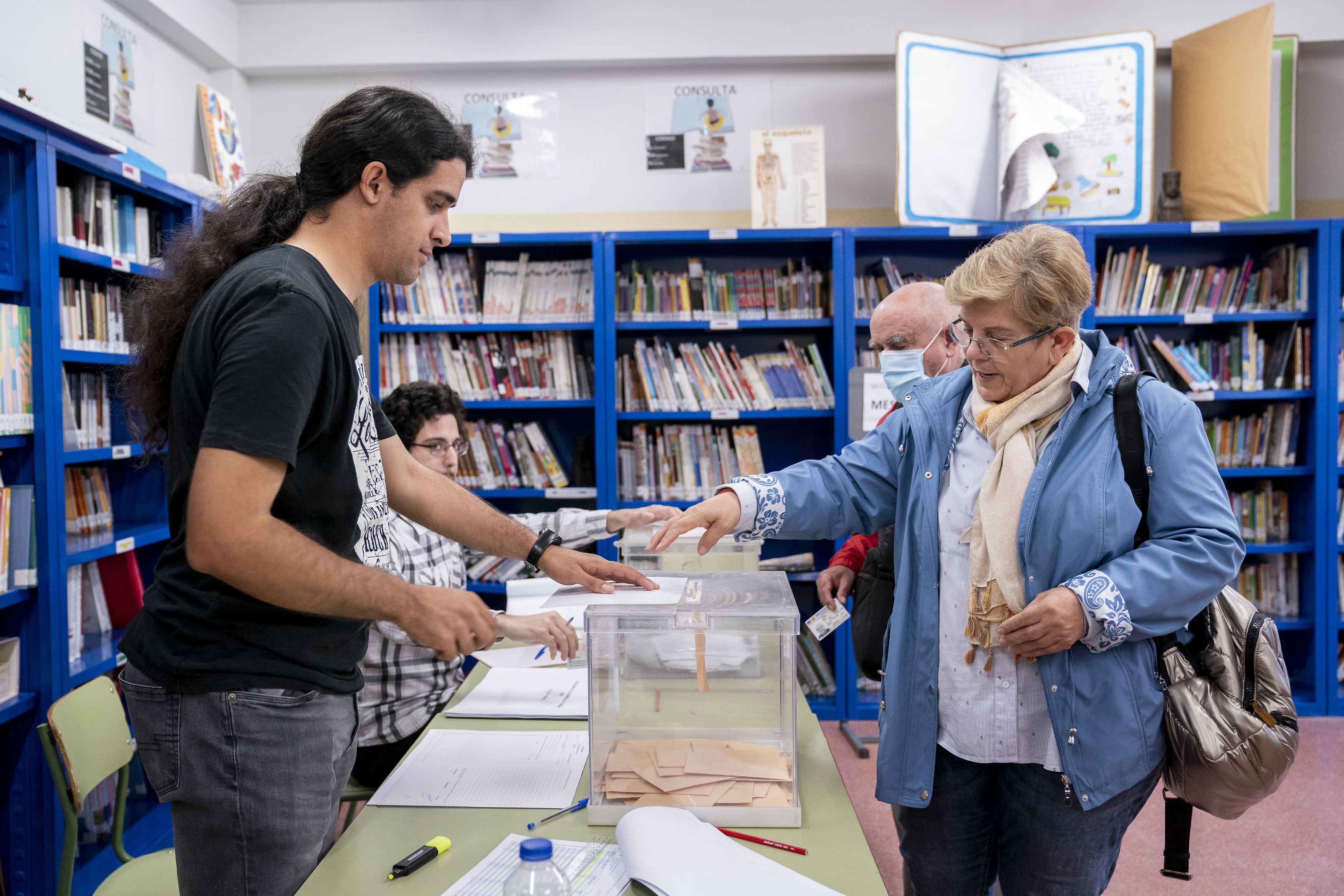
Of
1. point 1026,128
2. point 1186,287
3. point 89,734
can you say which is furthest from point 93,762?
point 1186,287

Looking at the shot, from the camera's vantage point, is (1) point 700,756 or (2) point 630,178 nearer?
(1) point 700,756

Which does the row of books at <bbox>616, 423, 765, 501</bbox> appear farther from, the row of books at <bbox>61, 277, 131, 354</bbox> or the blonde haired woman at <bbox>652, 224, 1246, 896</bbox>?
the blonde haired woman at <bbox>652, 224, 1246, 896</bbox>

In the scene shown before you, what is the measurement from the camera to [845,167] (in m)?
4.26

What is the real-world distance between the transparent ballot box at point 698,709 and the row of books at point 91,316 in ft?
6.89

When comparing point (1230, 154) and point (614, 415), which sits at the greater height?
point (1230, 154)

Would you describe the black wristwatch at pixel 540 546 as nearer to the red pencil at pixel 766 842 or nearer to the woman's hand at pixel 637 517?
the woman's hand at pixel 637 517

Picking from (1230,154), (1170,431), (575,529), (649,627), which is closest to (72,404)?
(575,529)

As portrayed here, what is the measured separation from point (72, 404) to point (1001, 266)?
107 inches

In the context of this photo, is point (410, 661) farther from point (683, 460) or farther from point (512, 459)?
point (683, 460)

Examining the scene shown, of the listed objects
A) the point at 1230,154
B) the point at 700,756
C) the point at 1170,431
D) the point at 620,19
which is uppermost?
the point at 620,19

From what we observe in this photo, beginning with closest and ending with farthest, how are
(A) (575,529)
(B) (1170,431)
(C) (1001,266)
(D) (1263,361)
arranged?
1. (B) (1170,431)
2. (C) (1001,266)
3. (A) (575,529)
4. (D) (1263,361)

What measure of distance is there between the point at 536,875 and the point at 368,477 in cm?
60

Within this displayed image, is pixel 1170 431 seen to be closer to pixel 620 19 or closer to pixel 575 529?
pixel 575 529

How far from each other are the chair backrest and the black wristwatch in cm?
103
